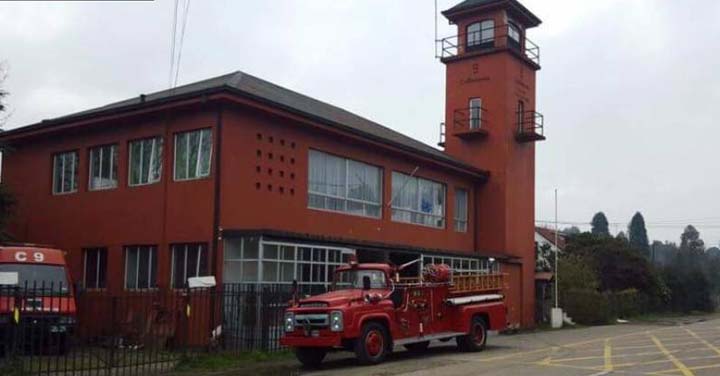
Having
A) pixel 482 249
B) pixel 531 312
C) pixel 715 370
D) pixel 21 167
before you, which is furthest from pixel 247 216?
pixel 531 312

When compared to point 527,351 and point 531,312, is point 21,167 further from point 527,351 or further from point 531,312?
point 531,312

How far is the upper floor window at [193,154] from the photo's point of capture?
2430 cm

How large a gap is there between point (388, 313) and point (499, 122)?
19959mm

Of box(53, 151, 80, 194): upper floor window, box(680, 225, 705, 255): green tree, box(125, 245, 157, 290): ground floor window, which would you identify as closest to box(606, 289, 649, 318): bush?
box(125, 245, 157, 290): ground floor window

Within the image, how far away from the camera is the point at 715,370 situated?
17.1 m

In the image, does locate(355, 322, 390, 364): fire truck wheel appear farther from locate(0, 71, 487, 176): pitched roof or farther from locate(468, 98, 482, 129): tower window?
locate(468, 98, 482, 129): tower window

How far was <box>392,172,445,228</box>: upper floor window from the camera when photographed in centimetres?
3175

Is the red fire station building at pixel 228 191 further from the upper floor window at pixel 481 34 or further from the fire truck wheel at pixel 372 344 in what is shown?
the upper floor window at pixel 481 34

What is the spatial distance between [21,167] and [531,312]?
2296cm

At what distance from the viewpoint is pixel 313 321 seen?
18.3 metres

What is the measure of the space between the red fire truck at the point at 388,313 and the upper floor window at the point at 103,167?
976cm

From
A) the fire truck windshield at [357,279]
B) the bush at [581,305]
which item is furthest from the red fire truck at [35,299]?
the bush at [581,305]

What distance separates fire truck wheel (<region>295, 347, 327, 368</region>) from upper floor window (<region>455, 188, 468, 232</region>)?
17.8m

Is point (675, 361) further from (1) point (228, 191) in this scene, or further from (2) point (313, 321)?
(1) point (228, 191)
